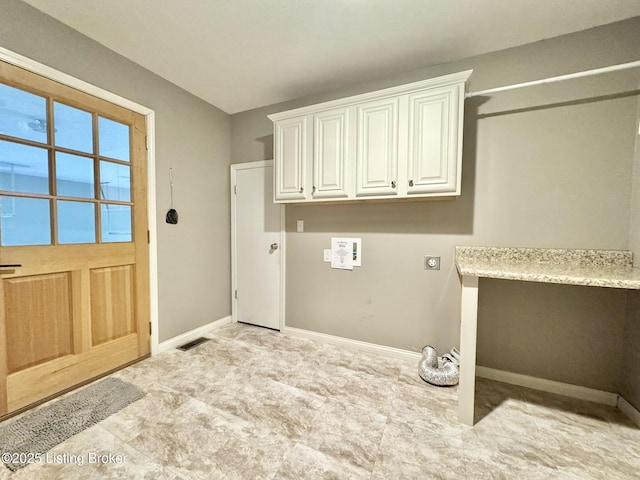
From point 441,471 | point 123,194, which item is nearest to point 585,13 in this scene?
point 441,471

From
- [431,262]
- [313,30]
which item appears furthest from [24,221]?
[431,262]

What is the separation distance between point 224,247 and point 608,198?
3.55 meters

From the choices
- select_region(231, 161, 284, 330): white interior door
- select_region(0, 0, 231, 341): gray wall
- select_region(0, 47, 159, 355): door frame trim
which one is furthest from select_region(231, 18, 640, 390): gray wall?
select_region(0, 47, 159, 355): door frame trim

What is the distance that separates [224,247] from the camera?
10.6 ft

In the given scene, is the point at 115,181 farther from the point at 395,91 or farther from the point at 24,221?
the point at 395,91

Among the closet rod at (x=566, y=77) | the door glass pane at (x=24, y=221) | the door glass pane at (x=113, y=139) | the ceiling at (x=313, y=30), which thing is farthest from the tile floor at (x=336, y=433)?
the ceiling at (x=313, y=30)

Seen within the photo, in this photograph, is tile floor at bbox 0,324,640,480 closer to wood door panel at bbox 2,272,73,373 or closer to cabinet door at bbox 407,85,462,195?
wood door panel at bbox 2,272,73,373

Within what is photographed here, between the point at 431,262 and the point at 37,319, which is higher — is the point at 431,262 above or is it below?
above

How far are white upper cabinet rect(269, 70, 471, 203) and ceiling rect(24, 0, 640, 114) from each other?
0.34 metres

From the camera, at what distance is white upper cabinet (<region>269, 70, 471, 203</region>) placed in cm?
191

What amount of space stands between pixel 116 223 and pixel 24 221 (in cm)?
53

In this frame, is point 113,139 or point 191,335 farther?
point 191,335

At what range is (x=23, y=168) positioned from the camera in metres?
1.67

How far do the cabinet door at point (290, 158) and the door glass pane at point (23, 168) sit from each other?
1.67m
